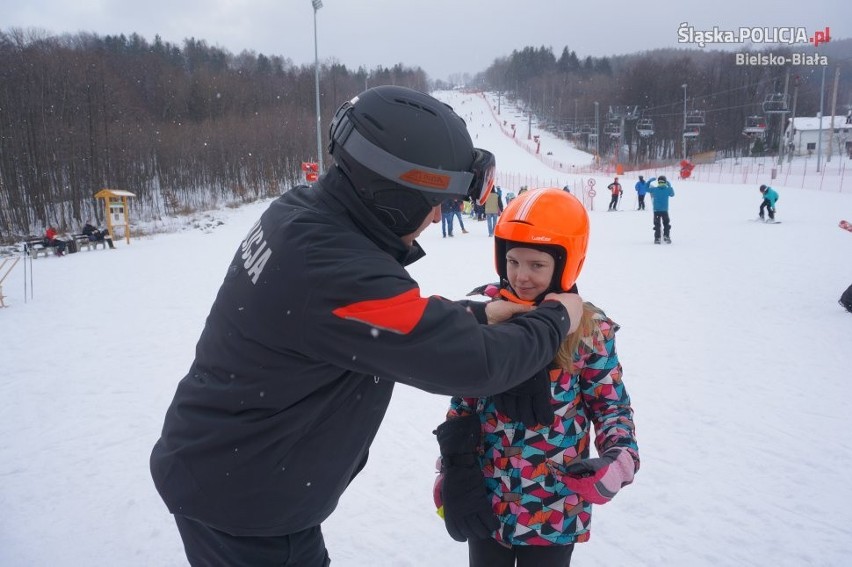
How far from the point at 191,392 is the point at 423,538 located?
98.0 inches

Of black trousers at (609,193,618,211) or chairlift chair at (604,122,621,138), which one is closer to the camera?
black trousers at (609,193,618,211)

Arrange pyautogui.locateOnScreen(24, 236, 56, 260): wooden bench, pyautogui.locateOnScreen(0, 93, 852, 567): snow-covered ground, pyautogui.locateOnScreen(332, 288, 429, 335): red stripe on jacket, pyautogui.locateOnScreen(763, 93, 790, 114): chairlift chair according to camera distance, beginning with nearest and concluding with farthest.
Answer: pyautogui.locateOnScreen(332, 288, 429, 335): red stripe on jacket, pyautogui.locateOnScreen(0, 93, 852, 567): snow-covered ground, pyautogui.locateOnScreen(24, 236, 56, 260): wooden bench, pyautogui.locateOnScreen(763, 93, 790, 114): chairlift chair

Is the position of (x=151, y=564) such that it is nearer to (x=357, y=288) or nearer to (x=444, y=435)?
(x=444, y=435)

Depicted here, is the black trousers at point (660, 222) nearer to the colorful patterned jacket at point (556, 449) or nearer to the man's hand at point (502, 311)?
the colorful patterned jacket at point (556, 449)

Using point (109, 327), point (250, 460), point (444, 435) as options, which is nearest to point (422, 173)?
point (250, 460)

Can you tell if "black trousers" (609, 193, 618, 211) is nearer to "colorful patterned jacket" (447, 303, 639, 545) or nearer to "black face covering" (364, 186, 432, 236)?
"colorful patterned jacket" (447, 303, 639, 545)

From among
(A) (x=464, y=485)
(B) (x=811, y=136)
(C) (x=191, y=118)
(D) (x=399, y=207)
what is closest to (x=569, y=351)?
(A) (x=464, y=485)

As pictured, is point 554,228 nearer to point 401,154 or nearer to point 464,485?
point 401,154

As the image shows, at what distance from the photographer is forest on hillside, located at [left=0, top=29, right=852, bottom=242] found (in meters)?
33.9

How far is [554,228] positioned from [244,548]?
5.21 feet

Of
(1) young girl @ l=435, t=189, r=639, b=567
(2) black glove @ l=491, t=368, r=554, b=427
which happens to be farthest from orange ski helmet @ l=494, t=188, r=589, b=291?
(2) black glove @ l=491, t=368, r=554, b=427

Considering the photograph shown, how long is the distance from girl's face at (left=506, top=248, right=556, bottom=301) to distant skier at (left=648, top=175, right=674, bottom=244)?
1419 centimetres

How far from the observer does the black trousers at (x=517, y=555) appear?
2.06 m

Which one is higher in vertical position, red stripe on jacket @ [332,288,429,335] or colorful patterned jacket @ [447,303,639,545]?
red stripe on jacket @ [332,288,429,335]
